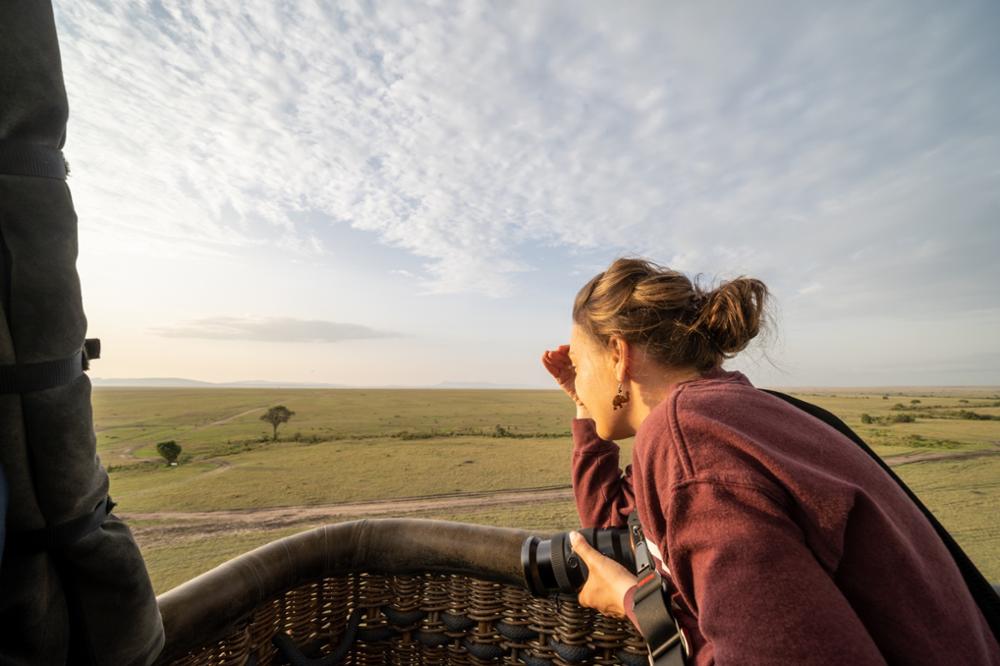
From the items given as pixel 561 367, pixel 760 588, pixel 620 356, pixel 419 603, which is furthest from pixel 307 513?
pixel 760 588

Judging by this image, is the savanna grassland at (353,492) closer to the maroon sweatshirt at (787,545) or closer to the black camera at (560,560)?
the black camera at (560,560)

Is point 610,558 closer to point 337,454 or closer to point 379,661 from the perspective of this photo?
point 379,661

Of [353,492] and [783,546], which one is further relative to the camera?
[353,492]

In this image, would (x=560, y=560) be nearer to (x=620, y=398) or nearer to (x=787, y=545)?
(x=620, y=398)

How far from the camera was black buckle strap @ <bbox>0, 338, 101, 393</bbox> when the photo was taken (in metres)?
0.58

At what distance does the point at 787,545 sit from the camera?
68 cm

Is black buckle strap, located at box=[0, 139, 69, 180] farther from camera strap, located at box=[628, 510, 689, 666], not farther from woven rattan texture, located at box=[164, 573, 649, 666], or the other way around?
camera strap, located at box=[628, 510, 689, 666]

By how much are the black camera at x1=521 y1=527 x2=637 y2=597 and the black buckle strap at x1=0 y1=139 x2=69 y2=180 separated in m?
1.11

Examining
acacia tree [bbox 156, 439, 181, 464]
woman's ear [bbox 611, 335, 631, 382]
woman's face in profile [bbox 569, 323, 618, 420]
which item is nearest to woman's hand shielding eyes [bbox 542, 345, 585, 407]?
woman's face in profile [bbox 569, 323, 618, 420]

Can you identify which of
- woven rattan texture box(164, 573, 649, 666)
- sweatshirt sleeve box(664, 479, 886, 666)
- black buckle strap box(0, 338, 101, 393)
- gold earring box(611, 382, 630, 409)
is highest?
black buckle strap box(0, 338, 101, 393)

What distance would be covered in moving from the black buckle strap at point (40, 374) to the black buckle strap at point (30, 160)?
22cm

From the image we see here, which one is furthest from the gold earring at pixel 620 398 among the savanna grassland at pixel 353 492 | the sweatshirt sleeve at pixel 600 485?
the savanna grassland at pixel 353 492

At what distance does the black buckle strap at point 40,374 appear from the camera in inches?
22.7

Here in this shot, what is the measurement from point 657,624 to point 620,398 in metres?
0.55
